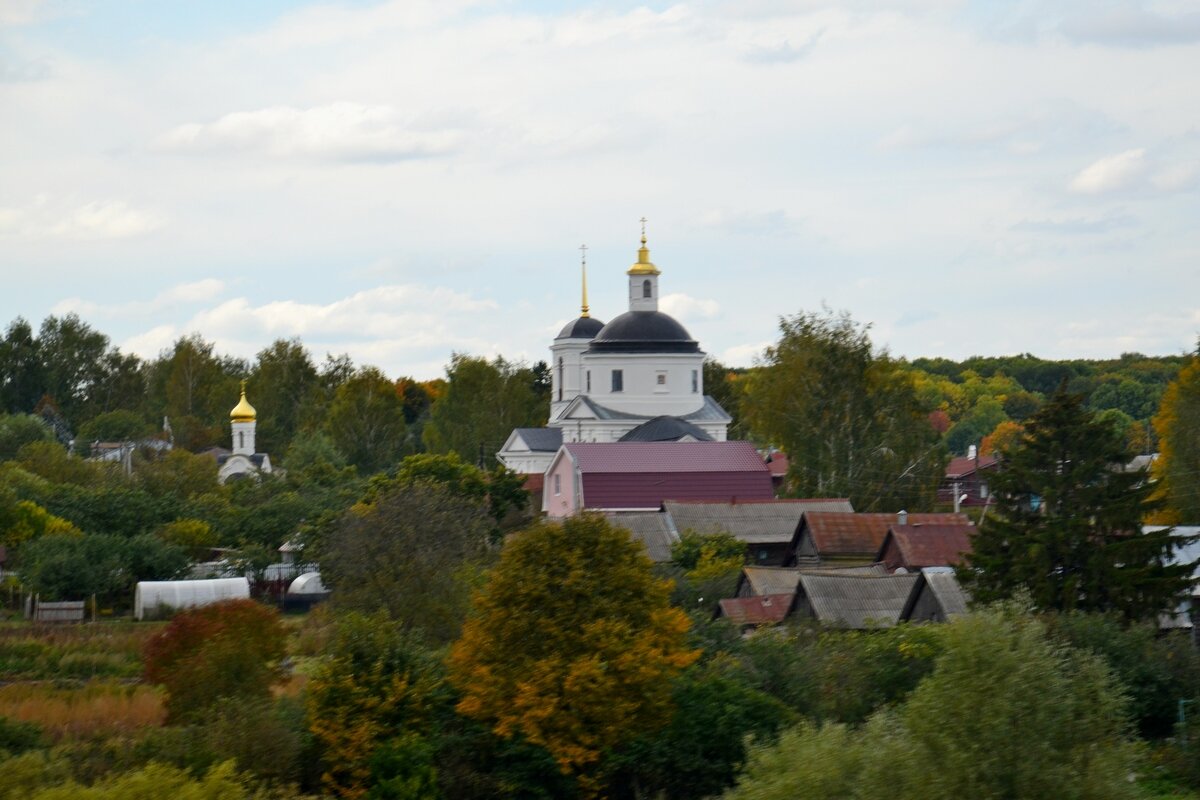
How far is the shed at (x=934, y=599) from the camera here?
30188 millimetres

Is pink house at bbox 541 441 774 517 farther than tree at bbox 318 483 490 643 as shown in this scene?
Yes

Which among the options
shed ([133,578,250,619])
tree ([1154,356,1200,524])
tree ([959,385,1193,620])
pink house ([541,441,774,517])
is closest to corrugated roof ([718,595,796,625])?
tree ([959,385,1193,620])

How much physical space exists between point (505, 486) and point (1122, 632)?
86.9 ft

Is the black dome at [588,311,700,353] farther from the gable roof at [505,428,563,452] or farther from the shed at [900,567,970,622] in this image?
the shed at [900,567,970,622]

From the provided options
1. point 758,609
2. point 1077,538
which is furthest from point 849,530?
point 1077,538

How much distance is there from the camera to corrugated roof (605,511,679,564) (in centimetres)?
4291

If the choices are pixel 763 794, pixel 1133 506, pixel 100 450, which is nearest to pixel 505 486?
pixel 1133 506

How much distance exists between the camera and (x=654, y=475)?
177 ft

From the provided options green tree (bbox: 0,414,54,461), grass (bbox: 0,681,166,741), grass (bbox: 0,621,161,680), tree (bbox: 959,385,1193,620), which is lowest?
grass (bbox: 0,681,166,741)

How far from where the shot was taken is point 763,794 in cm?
1798

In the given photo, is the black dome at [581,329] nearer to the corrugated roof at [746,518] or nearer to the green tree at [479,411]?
the green tree at [479,411]

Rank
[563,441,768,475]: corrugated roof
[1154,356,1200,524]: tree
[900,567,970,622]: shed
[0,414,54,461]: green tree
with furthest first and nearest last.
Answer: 1. [0,414,54,461]: green tree
2. [563,441,768,475]: corrugated roof
3. [1154,356,1200,524]: tree
4. [900,567,970,622]: shed

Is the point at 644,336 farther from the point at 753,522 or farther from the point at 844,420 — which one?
the point at 753,522

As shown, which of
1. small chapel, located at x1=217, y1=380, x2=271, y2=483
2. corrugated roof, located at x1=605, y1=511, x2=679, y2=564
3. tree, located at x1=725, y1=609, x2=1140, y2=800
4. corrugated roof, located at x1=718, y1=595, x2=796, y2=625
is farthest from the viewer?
small chapel, located at x1=217, y1=380, x2=271, y2=483
